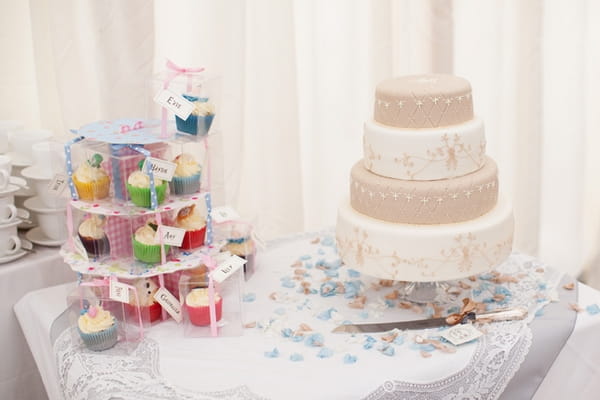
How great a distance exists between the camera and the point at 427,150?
4.83 ft

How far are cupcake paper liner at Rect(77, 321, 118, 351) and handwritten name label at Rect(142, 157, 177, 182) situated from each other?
28 cm

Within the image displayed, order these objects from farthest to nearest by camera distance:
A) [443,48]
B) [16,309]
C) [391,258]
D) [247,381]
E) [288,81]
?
[443,48] → [288,81] → [16,309] → [391,258] → [247,381]

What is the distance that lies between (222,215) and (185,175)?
0.74 ft

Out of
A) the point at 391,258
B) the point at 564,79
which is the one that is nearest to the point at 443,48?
the point at 564,79

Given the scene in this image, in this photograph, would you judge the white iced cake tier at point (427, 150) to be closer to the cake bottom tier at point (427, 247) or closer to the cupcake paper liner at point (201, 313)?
the cake bottom tier at point (427, 247)

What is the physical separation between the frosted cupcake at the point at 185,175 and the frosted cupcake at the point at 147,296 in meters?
0.18

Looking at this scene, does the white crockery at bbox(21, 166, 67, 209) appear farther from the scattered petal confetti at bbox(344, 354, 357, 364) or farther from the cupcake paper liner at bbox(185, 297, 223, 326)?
the scattered petal confetti at bbox(344, 354, 357, 364)

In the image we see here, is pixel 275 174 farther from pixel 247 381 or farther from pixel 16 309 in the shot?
pixel 247 381

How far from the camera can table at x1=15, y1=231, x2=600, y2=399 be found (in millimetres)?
1343

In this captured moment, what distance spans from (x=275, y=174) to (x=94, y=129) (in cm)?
88

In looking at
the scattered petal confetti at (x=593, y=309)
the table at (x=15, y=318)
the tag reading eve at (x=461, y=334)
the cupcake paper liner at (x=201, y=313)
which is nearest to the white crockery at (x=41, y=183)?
the table at (x=15, y=318)

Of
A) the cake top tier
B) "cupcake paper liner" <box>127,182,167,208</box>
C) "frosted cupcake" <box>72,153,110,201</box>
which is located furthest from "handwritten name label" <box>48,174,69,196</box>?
the cake top tier

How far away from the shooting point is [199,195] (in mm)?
1554

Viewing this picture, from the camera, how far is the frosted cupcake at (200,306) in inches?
60.1
